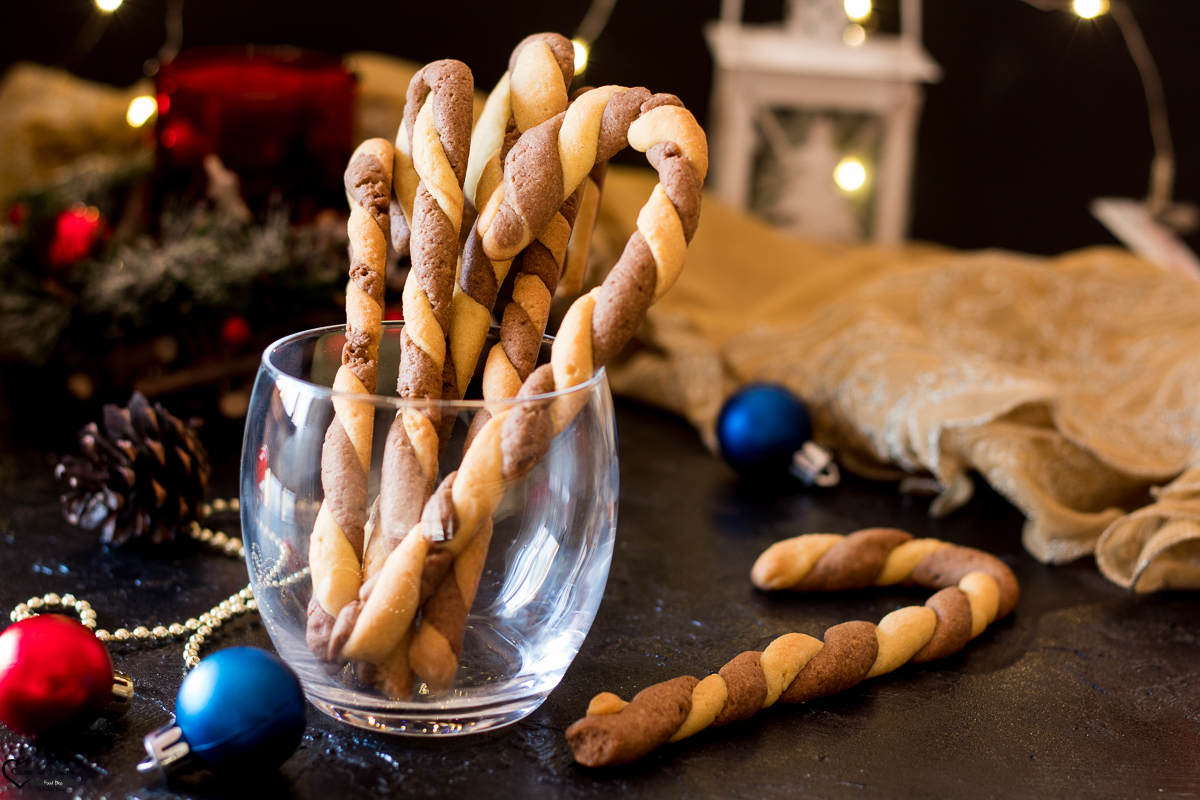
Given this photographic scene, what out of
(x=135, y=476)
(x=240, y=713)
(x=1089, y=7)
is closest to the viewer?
(x=240, y=713)

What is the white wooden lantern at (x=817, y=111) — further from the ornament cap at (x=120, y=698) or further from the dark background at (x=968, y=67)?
the ornament cap at (x=120, y=698)

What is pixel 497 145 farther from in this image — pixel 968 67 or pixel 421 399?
pixel 968 67

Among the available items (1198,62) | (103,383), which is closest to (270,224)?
(103,383)

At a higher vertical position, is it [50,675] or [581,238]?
[581,238]

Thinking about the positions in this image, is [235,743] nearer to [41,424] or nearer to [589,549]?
[589,549]

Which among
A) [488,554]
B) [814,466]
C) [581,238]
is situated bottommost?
[814,466]

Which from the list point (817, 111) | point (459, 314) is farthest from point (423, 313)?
point (817, 111)

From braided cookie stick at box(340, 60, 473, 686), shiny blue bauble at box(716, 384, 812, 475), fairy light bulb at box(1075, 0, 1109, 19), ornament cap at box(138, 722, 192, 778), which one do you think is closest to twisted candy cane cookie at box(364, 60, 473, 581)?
braided cookie stick at box(340, 60, 473, 686)
